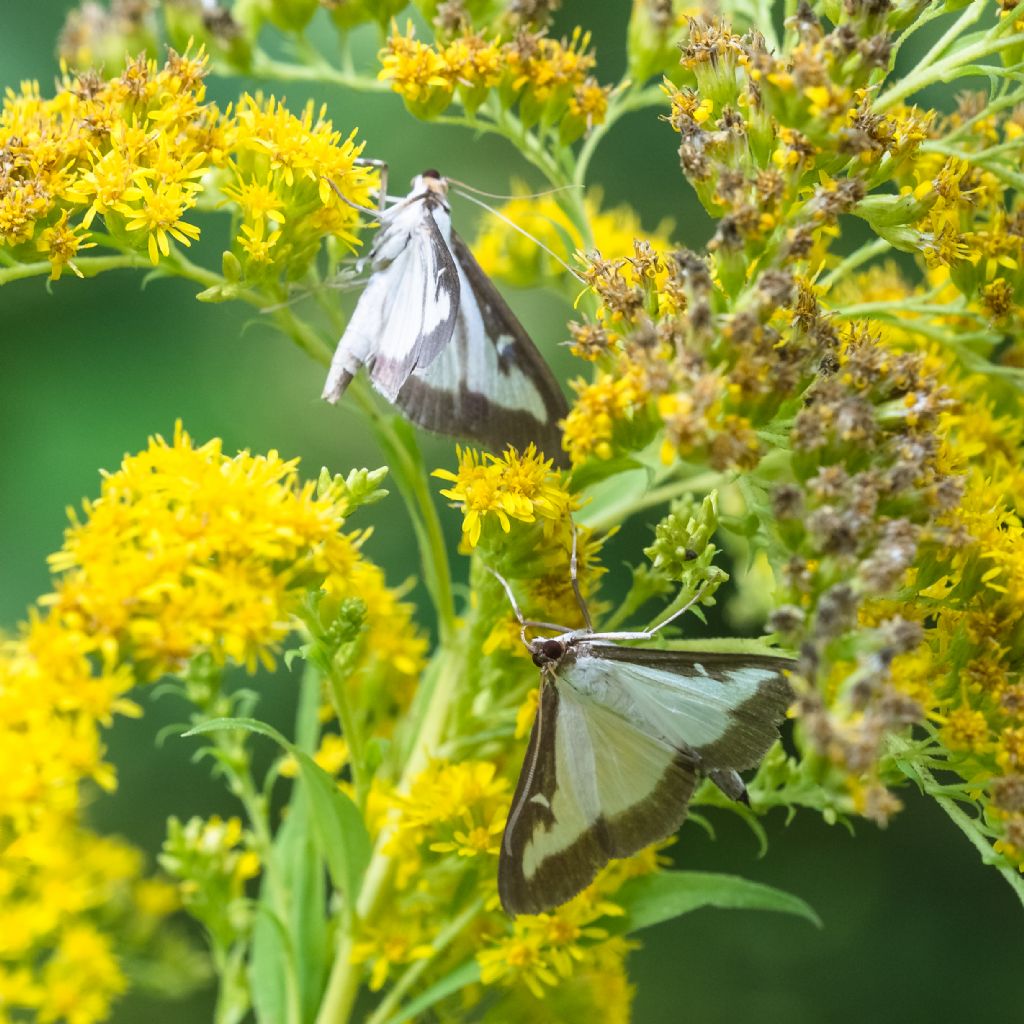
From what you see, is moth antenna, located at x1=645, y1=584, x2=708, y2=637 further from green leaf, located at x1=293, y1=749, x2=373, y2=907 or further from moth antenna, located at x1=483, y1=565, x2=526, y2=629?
green leaf, located at x1=293, y1=749, x2=373, y2=907

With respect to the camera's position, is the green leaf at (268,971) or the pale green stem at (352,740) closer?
the pale green stem at (352,740)

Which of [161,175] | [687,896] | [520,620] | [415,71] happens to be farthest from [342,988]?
[415,71]

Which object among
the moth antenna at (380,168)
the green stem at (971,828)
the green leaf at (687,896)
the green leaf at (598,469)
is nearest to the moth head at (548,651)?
the green leaf at (598,469)

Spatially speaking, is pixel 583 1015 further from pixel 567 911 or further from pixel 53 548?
pixel 53 548

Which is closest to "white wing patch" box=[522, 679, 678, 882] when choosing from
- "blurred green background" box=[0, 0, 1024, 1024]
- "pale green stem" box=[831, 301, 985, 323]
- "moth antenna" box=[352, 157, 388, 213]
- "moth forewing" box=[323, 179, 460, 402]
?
"moth forewing" box=[323, 179, 460, 402]

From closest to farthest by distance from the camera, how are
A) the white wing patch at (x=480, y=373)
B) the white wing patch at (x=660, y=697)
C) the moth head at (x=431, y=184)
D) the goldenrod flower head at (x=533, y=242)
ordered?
the white wing patch at (x=660, y=697) → the white wing patch at (x=480, y=373) → the moth head at (x=431, y=184) → the goldenrod flower head at (x=533, y=242)

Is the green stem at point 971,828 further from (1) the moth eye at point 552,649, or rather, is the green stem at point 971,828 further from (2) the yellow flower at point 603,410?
(2) the yellow flower at point 603,410

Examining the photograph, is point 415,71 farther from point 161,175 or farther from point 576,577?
point 576,577

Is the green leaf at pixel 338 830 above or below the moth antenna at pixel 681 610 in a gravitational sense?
below
